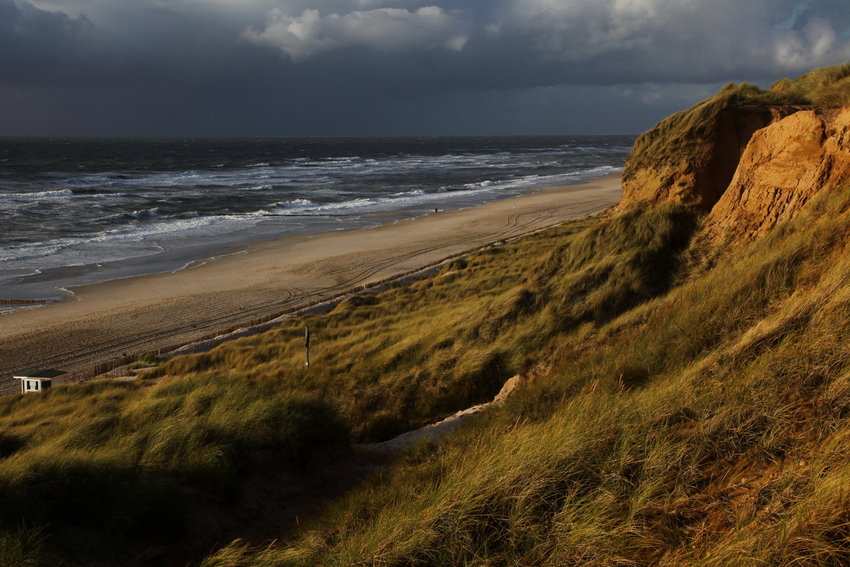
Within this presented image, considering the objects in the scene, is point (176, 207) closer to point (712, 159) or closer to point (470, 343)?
point (470, 343)

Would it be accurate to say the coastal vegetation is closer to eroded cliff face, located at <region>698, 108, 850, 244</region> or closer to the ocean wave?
eroded cliff face, located at <region>698, 108, 850, 244</region>

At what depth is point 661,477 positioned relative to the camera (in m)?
3.74

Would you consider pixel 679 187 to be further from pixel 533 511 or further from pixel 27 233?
pixel 27 233

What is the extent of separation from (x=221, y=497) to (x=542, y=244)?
767 inches

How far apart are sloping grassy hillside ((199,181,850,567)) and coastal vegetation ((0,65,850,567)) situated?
0.02 metres

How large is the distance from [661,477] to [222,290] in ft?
74.4

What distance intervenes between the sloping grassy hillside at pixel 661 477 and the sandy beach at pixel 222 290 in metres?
14.0

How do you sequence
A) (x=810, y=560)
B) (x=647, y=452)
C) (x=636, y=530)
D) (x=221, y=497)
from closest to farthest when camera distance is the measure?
(x=810, y=560) < (x=636, y=530) < (x=647, y=452) < (x=221, y=497)

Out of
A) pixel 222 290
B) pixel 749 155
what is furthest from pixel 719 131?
pixel 222 290

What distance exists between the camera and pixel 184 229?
133 feet

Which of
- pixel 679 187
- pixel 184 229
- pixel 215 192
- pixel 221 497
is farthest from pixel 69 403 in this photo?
pixel 215 192

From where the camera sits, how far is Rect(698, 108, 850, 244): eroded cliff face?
27.7ft

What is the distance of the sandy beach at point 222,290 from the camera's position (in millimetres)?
18094

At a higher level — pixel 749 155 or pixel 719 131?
pixel 719 131
